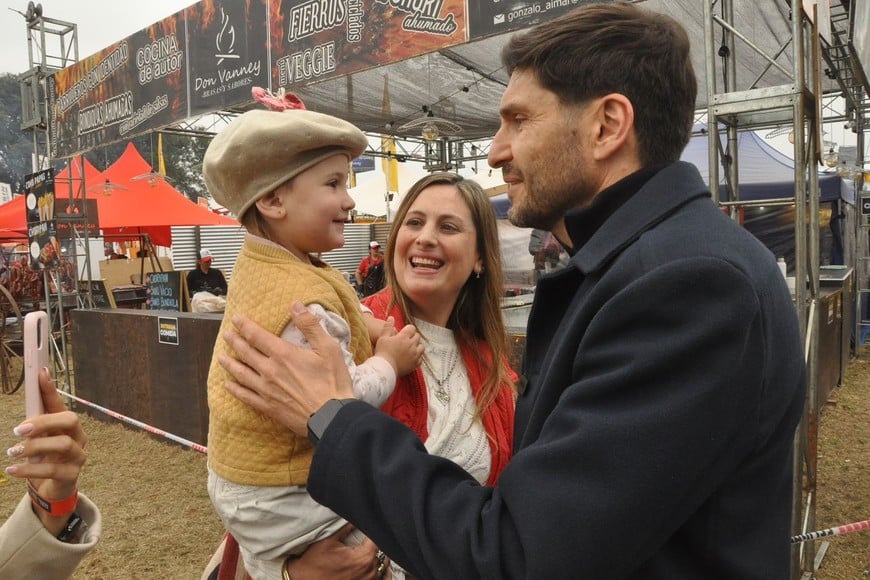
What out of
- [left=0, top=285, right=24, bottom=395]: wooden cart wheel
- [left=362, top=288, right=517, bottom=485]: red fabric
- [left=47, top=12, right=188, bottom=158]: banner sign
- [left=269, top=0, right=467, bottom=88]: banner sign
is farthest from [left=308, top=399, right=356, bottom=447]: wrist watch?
[left=0, top=285, right=24, bottom=395]: wooden cart wheel

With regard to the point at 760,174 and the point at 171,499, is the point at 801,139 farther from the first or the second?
the point at 760,174

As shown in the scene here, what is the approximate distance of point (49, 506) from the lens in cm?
131

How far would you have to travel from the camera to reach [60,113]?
806cm

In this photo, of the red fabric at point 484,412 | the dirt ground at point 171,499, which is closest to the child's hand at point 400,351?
the red fabric at point 484,412

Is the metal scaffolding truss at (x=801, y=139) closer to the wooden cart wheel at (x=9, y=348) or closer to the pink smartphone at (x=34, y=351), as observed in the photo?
the pink smartphone at (x=34, y=351)

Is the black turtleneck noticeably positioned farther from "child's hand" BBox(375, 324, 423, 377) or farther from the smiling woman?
the smiling woman

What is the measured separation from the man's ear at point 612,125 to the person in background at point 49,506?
43.6 inches

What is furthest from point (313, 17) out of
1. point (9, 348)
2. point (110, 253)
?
point (110, 253)

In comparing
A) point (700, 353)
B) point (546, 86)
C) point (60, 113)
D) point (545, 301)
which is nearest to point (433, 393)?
point (545, 301)

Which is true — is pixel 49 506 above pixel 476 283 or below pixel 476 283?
below

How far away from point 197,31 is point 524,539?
267 inches

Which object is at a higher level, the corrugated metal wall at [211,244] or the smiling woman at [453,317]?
the corrugated metal wall at [211,244]

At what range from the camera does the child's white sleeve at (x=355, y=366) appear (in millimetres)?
1349

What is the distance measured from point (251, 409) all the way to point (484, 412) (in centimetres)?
69
